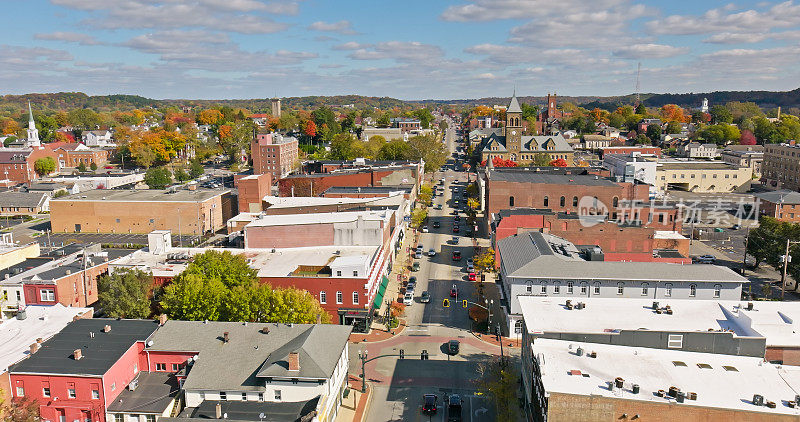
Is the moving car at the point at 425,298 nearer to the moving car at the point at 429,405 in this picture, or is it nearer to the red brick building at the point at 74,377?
the moving car at the point at 429,405

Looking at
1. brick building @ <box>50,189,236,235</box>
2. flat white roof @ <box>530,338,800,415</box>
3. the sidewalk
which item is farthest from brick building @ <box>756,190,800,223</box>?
brick building @ <box>50,189,236,235</box>

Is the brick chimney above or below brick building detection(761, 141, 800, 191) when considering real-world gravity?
below

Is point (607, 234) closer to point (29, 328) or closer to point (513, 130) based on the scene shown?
point (29, 328)

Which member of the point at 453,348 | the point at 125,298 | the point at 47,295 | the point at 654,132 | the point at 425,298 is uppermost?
the point at 654,132

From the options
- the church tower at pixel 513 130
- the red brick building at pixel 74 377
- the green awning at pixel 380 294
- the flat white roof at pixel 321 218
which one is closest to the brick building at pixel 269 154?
the church tower at pixel 513 130

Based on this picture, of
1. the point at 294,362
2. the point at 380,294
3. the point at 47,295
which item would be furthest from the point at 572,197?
the point at 47,295

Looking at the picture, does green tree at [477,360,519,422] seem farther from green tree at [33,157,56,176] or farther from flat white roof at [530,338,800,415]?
green tree at [33,157,56,176]
